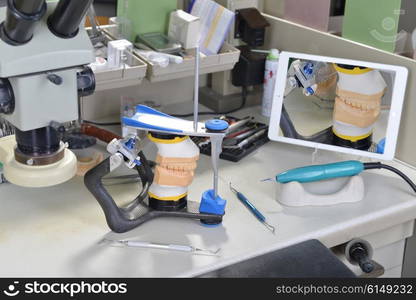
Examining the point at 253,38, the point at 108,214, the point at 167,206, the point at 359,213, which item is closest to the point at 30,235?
the point at 108,214

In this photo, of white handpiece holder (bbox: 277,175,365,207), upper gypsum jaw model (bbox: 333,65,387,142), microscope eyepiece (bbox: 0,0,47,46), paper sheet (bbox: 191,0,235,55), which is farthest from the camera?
paper sheet (bbox: 191,0,235,55)

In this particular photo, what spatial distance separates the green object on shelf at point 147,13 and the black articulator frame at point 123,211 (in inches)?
16.8

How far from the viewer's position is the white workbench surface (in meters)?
1.06

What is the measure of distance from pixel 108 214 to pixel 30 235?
142 millimetres

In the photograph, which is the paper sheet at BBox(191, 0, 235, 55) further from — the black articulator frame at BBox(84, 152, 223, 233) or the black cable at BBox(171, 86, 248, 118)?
the black articulator frame at BBox(84, 152, 223, 233)

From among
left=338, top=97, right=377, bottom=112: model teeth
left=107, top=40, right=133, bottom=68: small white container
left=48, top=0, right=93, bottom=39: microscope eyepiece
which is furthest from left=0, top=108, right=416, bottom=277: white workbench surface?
left=48, top=0, right=93, bottom=39: microscope eyepiece

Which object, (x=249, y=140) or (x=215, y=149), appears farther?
(x=249, y=140)

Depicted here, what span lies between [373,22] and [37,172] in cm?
84

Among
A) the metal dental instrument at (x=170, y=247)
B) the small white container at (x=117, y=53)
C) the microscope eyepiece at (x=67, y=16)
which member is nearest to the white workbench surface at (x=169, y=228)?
the metal dental instrument at (x=170, y=247)

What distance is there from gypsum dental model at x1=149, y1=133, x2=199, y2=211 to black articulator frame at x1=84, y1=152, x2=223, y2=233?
0.07ft

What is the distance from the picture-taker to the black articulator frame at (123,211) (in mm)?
1127

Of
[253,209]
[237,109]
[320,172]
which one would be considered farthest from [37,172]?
[237,109]

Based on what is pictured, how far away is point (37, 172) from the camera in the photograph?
0.96 meters

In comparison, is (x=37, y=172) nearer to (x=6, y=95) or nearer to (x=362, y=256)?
(x=6, y=95)
